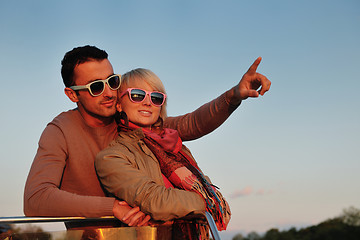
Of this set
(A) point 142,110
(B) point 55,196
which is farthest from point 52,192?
(A) point 142,110

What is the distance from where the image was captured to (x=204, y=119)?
362 cm

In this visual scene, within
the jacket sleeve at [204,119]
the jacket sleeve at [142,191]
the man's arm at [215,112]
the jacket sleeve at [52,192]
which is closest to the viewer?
the jacket sleeve at [142,191]

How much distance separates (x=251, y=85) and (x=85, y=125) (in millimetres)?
1403

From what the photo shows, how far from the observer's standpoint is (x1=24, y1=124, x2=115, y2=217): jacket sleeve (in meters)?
2.39

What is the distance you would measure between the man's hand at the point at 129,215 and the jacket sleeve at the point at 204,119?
54.4 inches

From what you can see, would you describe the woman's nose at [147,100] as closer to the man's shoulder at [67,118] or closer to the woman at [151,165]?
the woman at [151,165]

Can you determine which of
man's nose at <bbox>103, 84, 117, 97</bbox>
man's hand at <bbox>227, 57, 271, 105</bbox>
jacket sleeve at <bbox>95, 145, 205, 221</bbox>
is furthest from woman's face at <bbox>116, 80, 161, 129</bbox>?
man's hand at <bbox>227, 57, 271, 105</bbox>

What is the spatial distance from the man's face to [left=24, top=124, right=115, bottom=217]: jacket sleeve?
1.02ft

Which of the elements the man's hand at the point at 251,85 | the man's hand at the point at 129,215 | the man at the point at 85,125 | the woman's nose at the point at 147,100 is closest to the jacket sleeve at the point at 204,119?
the man at the point at 85,125

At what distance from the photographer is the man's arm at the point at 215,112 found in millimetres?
3266

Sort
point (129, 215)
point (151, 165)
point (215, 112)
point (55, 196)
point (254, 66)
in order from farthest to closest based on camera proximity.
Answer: point (215, 112), point (254, 66), point (151, 165), point (55, 196), point (129, 215)

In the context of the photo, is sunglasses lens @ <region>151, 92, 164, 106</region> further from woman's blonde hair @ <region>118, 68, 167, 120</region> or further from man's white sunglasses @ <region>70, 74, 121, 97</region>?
man's white sunglasses @ <region>70, 74, 121, 97</region>

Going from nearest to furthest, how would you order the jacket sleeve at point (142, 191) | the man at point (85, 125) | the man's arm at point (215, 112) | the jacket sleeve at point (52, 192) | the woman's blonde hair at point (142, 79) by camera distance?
the jacket sleeve at point (142, 191) → the jacket sleeve at point (52, 192) → the man at point (85, 125) → the woman's blonde hair at point (142, 79) → the man's arm at point (215, 112)

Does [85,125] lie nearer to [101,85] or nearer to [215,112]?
[101,85]
